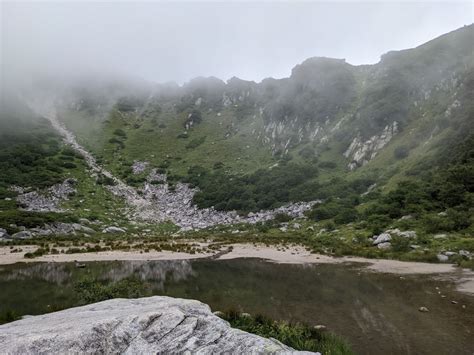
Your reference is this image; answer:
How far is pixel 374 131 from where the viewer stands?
3538 inches

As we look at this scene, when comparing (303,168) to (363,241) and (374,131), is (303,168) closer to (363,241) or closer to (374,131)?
(374,131)

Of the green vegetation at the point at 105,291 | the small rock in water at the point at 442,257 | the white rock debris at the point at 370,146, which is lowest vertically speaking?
the small rock in water at the point at 442,257

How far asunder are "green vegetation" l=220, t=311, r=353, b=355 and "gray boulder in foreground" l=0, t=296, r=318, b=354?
10.7 feet

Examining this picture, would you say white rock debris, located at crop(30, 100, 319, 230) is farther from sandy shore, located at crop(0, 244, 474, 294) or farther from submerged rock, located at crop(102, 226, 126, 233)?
sandy shore, located at crop(0, 244, 474, 294)

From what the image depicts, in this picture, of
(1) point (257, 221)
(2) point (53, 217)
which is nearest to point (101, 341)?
(2) point (53, 217)

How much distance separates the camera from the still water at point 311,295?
13.9 metres

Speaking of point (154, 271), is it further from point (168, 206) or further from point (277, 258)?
point (168, 206)

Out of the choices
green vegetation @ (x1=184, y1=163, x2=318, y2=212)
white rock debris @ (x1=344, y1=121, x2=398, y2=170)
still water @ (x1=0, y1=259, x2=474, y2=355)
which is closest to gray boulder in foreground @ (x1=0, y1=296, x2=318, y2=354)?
still water @ (x1=0, y1=259, x2=474, y2=355)

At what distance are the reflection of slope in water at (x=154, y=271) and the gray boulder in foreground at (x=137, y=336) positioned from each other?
1365 cm

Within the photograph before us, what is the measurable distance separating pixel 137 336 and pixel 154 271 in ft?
68.5

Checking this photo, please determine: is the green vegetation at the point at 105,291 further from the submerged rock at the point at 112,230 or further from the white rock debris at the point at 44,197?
the white rock debris at the point at 44,197

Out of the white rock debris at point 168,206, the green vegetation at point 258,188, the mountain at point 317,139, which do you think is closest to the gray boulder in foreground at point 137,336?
the mountain at point 317,139

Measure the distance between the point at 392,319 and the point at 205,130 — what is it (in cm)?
13142

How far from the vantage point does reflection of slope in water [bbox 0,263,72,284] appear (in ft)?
83.0
